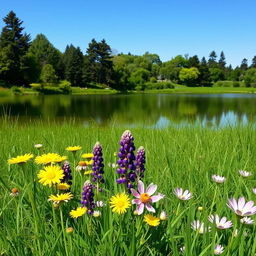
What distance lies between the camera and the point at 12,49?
171ft

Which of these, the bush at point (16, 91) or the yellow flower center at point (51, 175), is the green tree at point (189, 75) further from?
the yellow flower center at point (51, 175)

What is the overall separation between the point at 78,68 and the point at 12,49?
18.7 m

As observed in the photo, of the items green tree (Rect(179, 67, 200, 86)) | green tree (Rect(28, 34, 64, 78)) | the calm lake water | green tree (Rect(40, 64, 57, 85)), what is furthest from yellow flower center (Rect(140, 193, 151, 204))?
green tree (Rect(179, 67, 200, 86))

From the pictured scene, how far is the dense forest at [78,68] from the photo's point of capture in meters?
52.7

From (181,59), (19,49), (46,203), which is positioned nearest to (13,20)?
(19,49)

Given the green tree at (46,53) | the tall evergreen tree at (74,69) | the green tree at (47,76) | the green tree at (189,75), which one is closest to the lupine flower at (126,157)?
the green tree at (47,76)

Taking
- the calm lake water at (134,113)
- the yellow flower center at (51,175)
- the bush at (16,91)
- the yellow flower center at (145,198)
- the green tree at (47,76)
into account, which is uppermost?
the green tree at (47,76)

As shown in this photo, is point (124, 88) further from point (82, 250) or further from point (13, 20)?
point (82, 250)

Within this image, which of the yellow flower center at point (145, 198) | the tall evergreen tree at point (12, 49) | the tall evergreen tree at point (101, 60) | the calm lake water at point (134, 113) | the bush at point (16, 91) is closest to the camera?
the yellow flower center at point (145, 198)

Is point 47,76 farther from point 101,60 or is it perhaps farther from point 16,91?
point 101,60

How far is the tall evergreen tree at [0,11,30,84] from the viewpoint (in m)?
50.5

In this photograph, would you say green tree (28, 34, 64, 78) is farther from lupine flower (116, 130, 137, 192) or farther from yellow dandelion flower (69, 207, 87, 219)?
yellow dandelion flower (69, 207, 87, 219)

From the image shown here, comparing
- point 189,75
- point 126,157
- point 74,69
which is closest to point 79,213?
point 126,157

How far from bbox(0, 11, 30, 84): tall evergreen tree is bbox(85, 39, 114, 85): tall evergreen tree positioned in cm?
2174
